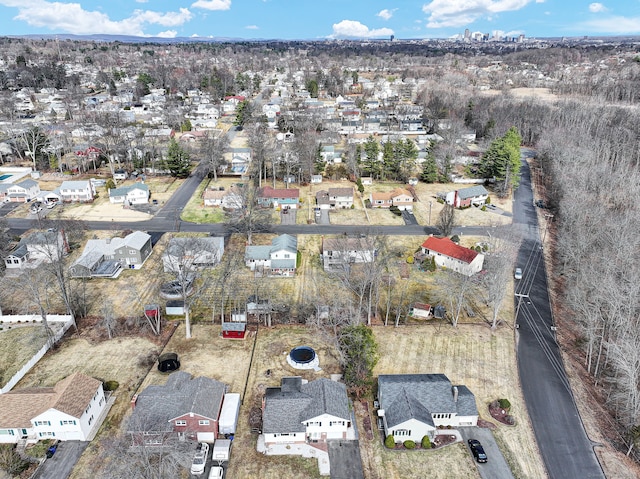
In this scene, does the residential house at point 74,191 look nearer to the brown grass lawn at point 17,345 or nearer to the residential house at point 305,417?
the brown grass lawn at point 17,345

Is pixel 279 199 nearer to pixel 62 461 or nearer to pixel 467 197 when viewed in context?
pixel 467 197

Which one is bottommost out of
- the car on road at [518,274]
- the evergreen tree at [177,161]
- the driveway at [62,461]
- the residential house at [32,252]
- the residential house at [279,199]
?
the driveway at [62,461]

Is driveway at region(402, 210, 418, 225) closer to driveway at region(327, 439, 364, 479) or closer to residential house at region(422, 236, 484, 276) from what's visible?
residential house at region(422, 236, 484, 276)

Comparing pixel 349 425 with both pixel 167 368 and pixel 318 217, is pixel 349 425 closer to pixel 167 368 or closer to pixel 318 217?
pixel 167 368

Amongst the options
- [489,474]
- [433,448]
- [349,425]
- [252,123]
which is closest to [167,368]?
[349,425]

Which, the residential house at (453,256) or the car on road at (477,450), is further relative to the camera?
the residential house at (453,256)

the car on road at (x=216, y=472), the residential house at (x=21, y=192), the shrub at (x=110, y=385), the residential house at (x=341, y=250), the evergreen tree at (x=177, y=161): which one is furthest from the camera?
the evergreen tree at (x=177, y=161)

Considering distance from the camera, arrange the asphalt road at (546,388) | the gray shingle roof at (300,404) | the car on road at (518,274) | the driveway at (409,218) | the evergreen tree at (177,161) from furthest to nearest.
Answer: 1. the evergreen tree at (177,161)
2. the driveway at (409,218)
3. the car on road at (518,274)
4. the gray shingle roof at (300,404)
5. the asphalt road at (546,388)

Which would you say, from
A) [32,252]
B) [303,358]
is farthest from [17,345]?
[303,358]

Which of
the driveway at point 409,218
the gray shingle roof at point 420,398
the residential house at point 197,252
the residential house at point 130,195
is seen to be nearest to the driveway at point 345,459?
the gray shingle roof at point 420,398
